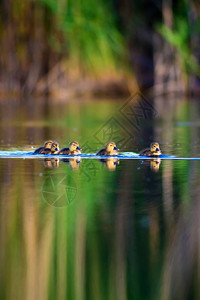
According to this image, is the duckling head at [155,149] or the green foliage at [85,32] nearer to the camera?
the duckling head at [155,149]

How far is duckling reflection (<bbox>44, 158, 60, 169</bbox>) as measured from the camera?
25.2 feet

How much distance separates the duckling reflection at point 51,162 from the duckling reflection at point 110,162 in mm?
435

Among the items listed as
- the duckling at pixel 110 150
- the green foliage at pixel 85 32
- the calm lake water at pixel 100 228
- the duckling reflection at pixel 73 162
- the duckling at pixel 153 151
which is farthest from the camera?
the green foliage at pixel 85 32

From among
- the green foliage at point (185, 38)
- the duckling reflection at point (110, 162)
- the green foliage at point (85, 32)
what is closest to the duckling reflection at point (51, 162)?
the duckling reflection at point (110, 162)

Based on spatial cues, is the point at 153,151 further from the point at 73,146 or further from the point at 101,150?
the point at 73,146

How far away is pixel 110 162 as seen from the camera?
8062mm

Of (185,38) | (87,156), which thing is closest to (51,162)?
(87,156)

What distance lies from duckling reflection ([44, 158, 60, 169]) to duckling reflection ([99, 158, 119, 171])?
0.44 m

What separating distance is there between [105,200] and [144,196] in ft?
1.02

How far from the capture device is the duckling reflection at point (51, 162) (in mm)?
7680

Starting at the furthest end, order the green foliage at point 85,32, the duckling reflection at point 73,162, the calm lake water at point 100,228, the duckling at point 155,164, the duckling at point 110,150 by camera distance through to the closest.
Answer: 1. the green foliage at point 85,32
2. the duckling at point 110,150
3. the duckling reflection at point 73,162
4. the duckling at point 155,164
5. the calm lake water at point 100,228

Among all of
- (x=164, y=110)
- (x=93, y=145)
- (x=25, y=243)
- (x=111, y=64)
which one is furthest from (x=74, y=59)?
(x=25, y=243)

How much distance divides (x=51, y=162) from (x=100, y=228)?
3.31m

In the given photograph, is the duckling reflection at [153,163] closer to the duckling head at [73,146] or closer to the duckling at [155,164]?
the duckling at [155,164]
